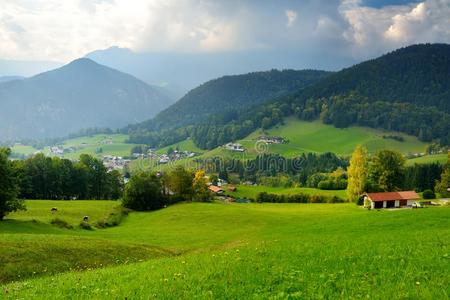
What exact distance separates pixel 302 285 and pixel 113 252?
2023 centimetres

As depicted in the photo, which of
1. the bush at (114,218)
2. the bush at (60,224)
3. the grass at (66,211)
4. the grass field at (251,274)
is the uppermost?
the grass field at (251,274)

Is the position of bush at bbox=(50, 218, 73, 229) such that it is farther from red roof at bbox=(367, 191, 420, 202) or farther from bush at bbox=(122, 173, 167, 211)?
red roof at bbox=(367, 191, 420, 202)

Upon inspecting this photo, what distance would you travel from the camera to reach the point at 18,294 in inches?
576

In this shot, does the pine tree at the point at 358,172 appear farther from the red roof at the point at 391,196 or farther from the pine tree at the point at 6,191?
the pine tree at the point at 6,191

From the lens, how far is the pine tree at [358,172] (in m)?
86.6

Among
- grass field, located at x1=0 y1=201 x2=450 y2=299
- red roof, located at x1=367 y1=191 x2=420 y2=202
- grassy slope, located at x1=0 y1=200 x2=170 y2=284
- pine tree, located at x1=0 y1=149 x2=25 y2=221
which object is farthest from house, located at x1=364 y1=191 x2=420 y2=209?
pine tree, located at x1=0 y1=149 x2=25 y2=221

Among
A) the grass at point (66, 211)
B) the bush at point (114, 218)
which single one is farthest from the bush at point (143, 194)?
the grass at point (66, 211)

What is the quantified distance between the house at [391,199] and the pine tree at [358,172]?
16.7 ft

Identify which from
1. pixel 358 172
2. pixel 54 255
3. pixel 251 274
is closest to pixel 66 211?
pixel 54 255

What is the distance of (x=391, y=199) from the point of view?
3285 inches

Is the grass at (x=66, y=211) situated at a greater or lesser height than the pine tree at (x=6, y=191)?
lesser

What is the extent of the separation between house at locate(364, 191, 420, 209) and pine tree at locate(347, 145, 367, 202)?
16.7 ft

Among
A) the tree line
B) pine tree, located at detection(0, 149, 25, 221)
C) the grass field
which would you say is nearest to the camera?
the grass field

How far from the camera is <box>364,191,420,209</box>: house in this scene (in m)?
81.3
